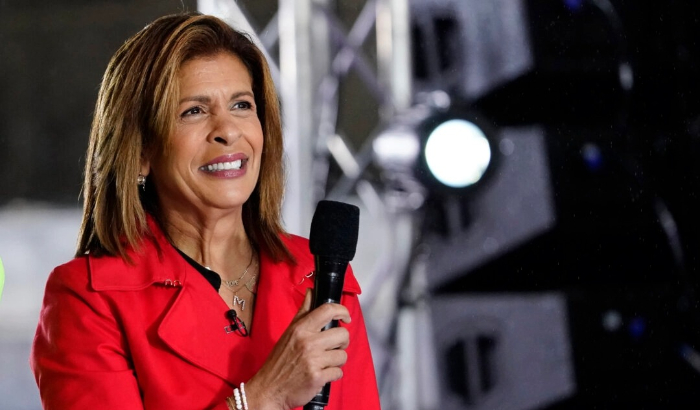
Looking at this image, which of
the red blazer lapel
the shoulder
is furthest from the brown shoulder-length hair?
the shoulder

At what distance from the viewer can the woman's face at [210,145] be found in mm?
1510

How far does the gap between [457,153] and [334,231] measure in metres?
1.29

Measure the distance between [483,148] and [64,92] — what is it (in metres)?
1.98

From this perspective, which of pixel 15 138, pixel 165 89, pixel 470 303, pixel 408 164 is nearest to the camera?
pixel 165 89

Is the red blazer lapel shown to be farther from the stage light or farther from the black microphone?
the stage light

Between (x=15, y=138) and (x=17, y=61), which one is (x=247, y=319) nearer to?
(x=17, y=61)

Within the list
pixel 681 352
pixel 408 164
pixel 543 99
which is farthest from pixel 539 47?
pixel 681 352

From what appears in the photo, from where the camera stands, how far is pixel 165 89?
1490 mm

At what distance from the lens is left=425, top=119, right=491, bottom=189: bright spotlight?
251 cm

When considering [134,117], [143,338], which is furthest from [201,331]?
[134,117]

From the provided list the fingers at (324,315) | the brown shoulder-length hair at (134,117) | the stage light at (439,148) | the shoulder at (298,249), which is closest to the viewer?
the fingers at (324,315)

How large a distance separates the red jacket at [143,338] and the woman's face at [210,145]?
0.41ft

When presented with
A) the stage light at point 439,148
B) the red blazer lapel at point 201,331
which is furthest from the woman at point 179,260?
the stage light at point 439,148

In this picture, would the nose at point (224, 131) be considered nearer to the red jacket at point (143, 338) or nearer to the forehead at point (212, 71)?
the forehead at point (212, 71)
